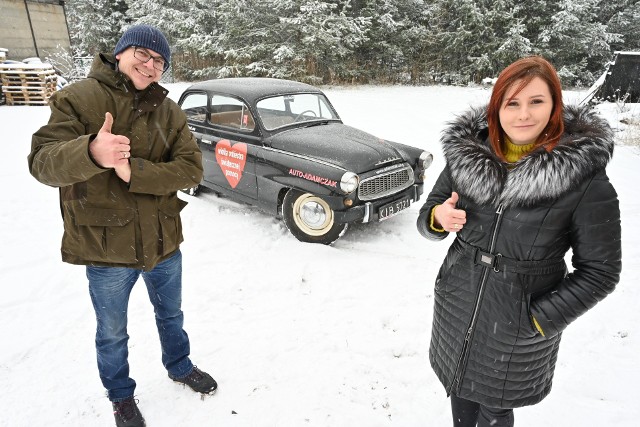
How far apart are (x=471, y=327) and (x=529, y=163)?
72 cm

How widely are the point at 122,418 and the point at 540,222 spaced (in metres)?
2.35

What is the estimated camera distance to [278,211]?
4828 mm

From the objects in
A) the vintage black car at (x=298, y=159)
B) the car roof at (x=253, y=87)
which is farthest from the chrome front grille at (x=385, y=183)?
the car roof at (x=253, y=87)

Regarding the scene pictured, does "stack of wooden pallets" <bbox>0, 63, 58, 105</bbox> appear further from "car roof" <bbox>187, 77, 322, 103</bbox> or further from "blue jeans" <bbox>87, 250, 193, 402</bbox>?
"blue jeans" <bbox>87, 250, 193, 402</bbox>

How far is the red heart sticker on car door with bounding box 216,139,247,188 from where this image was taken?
500 centimetres

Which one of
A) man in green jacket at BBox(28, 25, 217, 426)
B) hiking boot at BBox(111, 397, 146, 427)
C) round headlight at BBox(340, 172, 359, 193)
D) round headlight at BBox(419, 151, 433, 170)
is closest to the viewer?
man in green jacket at BBox(28, 25, 217, 426)

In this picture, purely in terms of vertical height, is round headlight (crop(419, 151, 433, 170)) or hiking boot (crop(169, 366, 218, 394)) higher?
round headlight (crop(419, 151, 433, 170))

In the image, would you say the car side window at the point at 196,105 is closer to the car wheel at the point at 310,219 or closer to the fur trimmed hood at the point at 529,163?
the car wheel at the point at 310,219

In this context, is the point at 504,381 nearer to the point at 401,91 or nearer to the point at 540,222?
the point at 540,222

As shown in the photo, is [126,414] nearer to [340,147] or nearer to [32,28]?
[340,147]

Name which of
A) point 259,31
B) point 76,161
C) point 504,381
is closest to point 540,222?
point 504,381

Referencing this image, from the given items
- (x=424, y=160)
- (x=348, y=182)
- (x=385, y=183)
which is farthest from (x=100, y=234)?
(x=424, y=160)

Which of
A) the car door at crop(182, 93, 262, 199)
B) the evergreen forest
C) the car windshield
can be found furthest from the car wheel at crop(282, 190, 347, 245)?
the evergreen forest

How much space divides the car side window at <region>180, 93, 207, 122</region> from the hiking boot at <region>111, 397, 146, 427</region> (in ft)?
13.4
